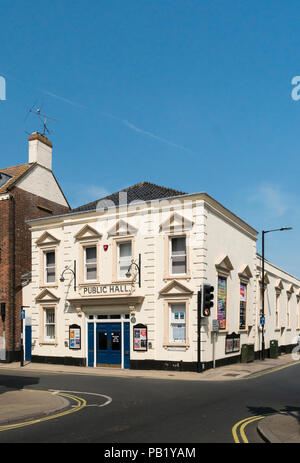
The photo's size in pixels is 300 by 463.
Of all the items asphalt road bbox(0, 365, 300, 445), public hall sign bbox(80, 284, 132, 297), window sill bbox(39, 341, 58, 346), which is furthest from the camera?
window sill bbox(39, 341, 58, 346)

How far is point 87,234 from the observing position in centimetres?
2648

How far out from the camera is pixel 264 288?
112ft

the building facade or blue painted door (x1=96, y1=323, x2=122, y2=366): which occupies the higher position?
the building facade

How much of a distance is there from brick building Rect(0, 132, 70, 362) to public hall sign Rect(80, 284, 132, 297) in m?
5.68

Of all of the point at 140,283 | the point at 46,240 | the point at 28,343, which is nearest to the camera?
the point at 140,283

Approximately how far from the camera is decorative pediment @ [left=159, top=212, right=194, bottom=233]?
23578mm

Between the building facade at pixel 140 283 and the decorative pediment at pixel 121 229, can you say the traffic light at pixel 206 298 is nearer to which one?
the building facade at pixel 140 283

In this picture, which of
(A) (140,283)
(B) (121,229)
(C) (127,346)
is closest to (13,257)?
(B) (121,229)

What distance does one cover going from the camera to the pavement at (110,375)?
32.0 ft

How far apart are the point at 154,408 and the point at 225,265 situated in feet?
47.8

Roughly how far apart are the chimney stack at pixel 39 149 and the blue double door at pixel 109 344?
13361 mm

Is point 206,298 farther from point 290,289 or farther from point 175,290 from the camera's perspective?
point 290,289

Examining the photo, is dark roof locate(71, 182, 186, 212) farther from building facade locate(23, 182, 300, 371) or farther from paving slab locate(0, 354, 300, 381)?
paving slab locate(0, 354, 300, 381)

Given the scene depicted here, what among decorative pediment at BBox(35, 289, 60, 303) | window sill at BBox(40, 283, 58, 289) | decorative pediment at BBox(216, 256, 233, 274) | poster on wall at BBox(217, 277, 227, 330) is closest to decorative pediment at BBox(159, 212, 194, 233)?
decorative pediment at BBox(216, 256, 233, 274)
